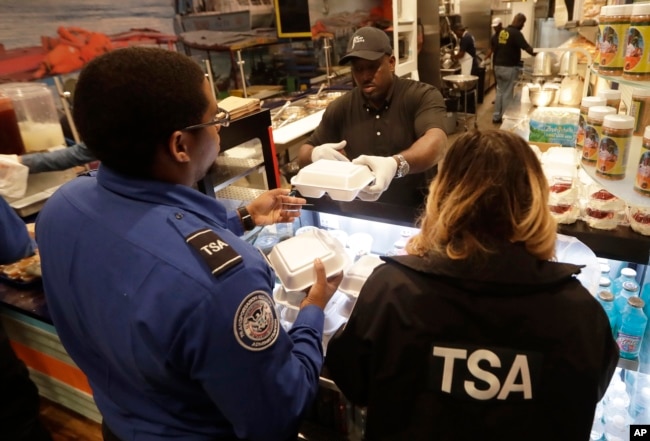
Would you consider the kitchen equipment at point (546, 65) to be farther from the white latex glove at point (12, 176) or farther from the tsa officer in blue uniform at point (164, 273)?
the white latex glove at point (12, 176)

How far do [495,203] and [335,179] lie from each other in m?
0.75

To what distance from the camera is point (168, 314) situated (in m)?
0.88

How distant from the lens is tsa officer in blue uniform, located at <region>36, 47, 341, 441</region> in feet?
2.95

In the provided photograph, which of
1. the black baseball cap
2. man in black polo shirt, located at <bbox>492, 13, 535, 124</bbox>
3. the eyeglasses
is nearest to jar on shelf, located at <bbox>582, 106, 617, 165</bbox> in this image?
the eyeglasses

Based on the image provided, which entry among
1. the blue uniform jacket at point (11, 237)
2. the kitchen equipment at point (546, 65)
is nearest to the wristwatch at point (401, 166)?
the blue uniform jacket at point (11, 237)

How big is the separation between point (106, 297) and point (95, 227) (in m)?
0.16

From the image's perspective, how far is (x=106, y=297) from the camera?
961mm

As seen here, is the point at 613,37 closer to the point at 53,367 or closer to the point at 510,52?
the point at 53,367

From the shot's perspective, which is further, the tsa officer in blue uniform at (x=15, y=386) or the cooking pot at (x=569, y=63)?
the cooking pot at (x=569, y=63)

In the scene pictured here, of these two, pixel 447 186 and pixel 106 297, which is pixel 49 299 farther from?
pixel 447 186

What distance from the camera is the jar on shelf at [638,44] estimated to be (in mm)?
1166

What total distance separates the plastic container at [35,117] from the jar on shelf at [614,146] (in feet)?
10.2

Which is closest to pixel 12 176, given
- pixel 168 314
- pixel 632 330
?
pixel 168 314

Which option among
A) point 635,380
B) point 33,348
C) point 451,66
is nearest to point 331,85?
point 451,66
